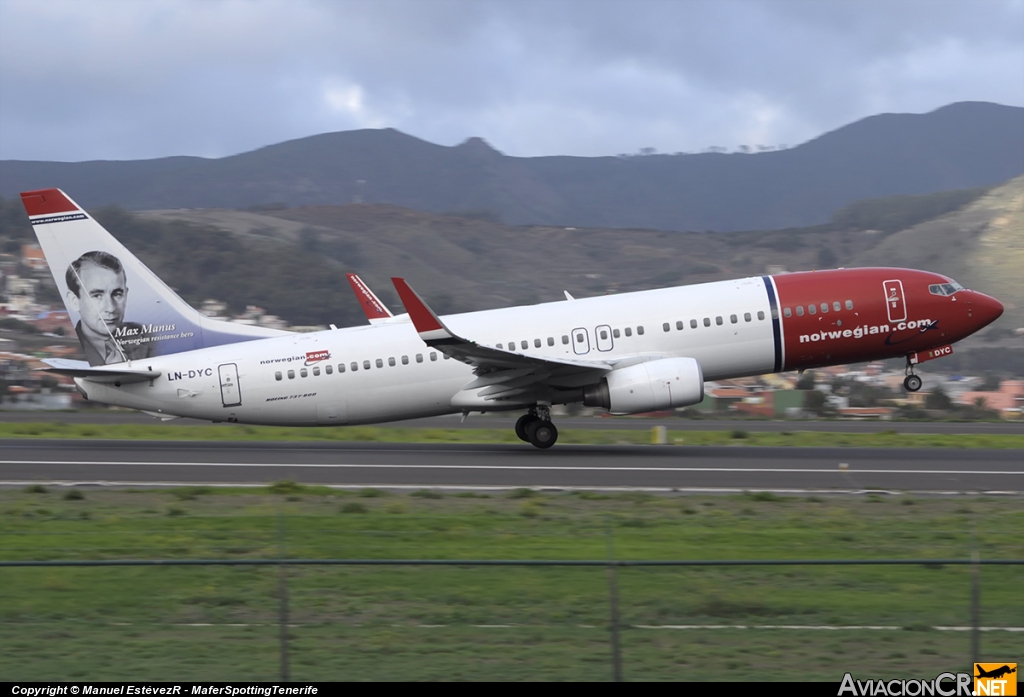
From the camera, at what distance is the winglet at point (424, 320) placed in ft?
76.4

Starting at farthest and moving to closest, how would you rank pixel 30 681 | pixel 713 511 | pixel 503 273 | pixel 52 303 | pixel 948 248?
pixel 503 273 → pixel 948 248 → pixel 52 303 → pixel 713 511 → pixel 30 681

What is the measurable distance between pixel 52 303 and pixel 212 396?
61.5m

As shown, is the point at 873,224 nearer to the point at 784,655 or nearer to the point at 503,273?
the point at 503,273

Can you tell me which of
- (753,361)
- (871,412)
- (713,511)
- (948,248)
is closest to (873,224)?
(948,248)

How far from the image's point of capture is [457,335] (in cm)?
2583

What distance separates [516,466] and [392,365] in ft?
14.6

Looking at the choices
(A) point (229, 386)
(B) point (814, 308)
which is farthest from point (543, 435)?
(A) point (229, 386)

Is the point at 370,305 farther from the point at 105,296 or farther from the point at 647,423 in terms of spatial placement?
the point at 647,423

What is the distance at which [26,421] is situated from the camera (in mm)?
36438

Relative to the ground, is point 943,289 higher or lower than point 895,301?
higher

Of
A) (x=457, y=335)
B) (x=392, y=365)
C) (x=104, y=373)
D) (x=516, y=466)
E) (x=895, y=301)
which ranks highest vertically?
(x=895, y=301)

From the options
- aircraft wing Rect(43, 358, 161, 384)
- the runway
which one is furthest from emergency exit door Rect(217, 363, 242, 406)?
aircraft wing Rect(43, 358, 161, 384)

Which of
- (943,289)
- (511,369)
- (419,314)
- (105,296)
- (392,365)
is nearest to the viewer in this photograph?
(419,314)

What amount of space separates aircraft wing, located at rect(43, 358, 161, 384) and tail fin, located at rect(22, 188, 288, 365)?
79 cm
